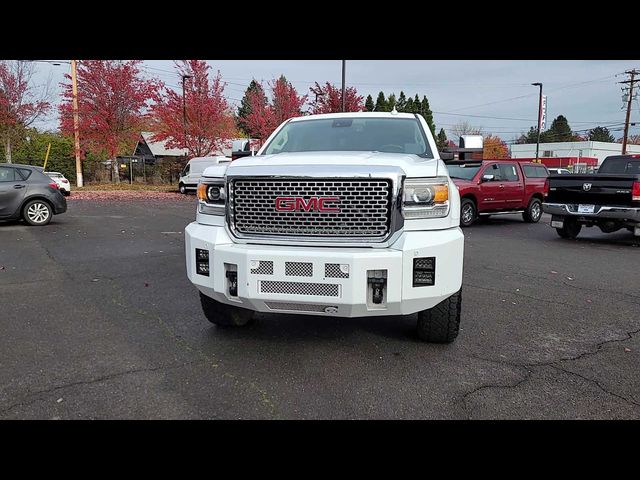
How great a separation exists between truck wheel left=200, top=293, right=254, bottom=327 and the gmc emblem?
48.9 inches

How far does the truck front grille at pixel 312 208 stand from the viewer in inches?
135

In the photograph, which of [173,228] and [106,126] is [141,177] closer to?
[106,126]

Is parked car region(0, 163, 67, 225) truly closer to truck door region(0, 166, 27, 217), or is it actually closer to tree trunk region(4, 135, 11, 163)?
truck door region(0, 166, 27, 217)

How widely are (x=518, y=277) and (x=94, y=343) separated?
18.2 feet

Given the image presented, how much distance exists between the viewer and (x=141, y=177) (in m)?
40.2

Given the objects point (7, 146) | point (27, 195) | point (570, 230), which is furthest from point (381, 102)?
point (27, 195)

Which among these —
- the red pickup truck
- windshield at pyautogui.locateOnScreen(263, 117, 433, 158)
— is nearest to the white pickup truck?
windshield at pyautogui.locateOnScreen(263, 117, 433, 158)

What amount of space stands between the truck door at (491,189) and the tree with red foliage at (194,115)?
70.9ft

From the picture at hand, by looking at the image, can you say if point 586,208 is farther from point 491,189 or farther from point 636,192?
point 491,189

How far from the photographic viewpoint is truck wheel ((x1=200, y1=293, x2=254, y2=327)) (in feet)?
14.3

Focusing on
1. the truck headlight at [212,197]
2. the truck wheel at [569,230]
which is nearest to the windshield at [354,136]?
the truck headlight at [212,197]

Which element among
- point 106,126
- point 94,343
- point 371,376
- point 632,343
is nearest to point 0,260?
point 94,343

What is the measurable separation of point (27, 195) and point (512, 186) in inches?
511
